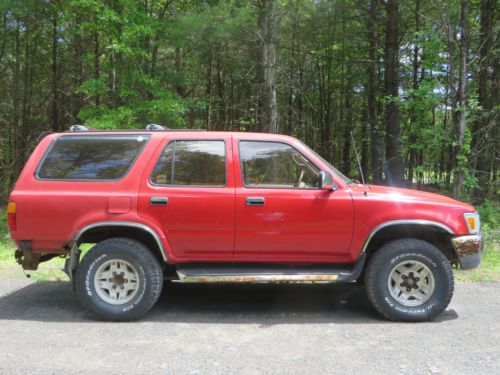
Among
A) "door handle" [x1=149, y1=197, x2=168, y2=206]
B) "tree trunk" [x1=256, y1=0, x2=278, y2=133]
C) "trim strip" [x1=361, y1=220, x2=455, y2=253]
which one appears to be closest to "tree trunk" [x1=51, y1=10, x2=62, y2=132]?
"tree trunk" [x1=256, y1=0, x2=278, y2=133]

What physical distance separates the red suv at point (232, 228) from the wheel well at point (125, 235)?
1.3 inches

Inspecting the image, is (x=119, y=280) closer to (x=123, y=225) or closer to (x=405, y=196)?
(x=123, y=225)

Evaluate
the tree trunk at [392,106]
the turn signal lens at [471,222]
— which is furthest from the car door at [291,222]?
the tree trunk at [392,106]

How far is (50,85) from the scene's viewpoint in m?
19.1

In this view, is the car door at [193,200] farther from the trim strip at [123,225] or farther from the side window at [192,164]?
the trim strip at [123,225]

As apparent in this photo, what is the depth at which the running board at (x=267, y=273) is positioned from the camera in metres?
4.89

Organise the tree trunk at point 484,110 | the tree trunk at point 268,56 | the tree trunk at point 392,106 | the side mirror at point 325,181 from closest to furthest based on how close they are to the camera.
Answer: the side mirror at point 325,181, the tree trunk at point 484,110, the tree trunk at point 268,56, the tree trunk at point 392,106

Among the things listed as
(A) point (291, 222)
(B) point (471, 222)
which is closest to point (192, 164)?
(A) point (291, 222)

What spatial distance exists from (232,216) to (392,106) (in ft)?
36.3

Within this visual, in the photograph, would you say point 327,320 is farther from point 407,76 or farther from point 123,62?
point 407,76

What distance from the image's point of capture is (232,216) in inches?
193

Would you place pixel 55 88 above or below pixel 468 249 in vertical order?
above

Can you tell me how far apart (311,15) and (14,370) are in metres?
15.1

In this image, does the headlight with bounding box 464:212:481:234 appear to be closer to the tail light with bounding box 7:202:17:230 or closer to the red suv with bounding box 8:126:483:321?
the red suv with bounding box 8:126:483:321
